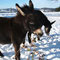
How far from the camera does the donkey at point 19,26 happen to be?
3248 millimetres

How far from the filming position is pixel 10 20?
12.9 ft

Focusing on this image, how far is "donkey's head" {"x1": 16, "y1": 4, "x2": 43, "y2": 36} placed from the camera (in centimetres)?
318

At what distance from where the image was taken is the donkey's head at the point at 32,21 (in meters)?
3.18

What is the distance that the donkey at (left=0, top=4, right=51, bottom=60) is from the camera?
3.25 m

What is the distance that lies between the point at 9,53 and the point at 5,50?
0.47m

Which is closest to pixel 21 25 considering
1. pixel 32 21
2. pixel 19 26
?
pixel 19 26

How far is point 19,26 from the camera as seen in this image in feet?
12.3

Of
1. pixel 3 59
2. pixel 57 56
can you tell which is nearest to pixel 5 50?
pixel 3 59

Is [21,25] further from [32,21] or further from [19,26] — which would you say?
[32,21]

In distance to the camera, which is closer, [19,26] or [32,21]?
[32,21]

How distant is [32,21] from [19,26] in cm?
65

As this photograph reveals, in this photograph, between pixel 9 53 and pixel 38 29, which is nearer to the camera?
pixel 38 29

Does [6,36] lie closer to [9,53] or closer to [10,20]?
[10,20]

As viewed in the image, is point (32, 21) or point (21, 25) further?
point (21, 25)
